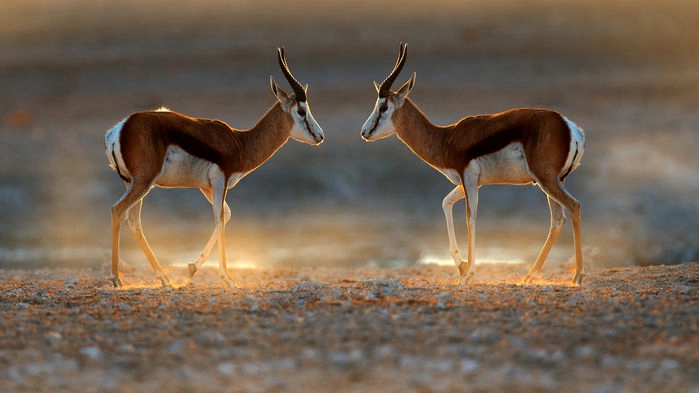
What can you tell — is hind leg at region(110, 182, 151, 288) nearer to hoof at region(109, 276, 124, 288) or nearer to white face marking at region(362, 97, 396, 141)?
hoof at region(109, 276, 124, 288)

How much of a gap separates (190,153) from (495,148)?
4.27 meters

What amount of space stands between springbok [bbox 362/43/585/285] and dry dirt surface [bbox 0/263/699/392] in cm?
163

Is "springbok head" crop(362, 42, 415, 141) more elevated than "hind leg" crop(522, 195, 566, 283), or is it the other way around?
"springbok head" crop(362, 42, 415, 141)

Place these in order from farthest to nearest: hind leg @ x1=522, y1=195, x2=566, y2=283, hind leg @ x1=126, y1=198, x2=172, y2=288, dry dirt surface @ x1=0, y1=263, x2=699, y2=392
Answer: hind leg @ x1=522, y1=195, x2=566, y2=283 → hind leg @ x1=126, y1=198, x2=172, y2=288 → dry dirt surface @ x1=0, y1=263, x2=699, y2=392

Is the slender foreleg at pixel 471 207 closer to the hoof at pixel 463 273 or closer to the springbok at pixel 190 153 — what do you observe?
the hoof at pixel 463 273

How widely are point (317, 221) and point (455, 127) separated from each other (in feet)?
43.5

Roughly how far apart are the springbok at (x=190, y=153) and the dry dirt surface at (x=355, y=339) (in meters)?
1.55

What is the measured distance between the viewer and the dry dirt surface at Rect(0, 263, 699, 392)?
25.4 feet

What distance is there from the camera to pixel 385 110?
566 inches

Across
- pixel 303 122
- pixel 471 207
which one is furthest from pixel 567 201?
pixel 303 122

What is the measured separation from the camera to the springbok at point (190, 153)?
12805 mm

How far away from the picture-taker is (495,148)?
43.1 ft

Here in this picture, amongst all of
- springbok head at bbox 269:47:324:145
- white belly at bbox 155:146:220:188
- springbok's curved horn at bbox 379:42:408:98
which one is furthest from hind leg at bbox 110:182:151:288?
springbok's curved horn at bbox 379:42:408:98

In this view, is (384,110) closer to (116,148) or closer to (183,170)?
(183,170)
